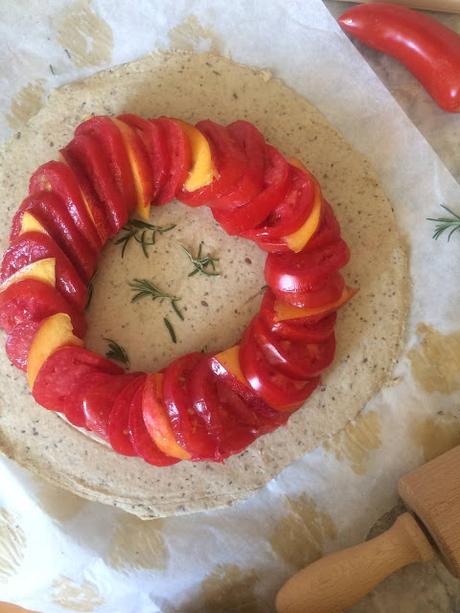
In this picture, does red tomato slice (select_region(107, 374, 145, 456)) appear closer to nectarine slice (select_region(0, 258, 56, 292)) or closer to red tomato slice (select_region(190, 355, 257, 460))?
red tomato slice (select_region(190, 355, 257, 460))

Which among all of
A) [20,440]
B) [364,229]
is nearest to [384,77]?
[364,229]

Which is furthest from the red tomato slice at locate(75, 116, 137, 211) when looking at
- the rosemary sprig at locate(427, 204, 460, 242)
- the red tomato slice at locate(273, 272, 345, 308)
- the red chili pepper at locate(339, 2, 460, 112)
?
the rosemary sprig at locate(427, 204, 460, 242)

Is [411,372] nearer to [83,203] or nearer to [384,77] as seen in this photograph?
[384,77]

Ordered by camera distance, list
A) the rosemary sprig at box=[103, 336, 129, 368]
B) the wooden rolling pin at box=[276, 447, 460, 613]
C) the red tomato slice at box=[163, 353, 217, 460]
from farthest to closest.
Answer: the rosemary sprig at box=[103, 336, 129, 368]
the wooden rolling pin at box=[276, 447, 460, 613]
the red tomato slice at box=[163, 353, 217, 460]

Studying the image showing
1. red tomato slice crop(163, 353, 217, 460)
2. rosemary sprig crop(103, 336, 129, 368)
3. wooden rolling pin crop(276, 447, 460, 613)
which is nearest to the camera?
red tomato slice crop(163, 353, 217, 460)

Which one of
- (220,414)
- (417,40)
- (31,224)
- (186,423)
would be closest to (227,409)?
(220,414)

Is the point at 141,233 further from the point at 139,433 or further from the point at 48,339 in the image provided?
the point at 139,433
